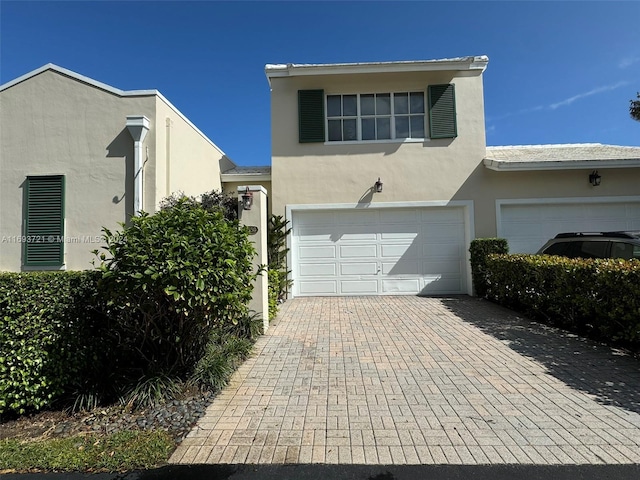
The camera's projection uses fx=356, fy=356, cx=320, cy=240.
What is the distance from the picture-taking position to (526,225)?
9.87m

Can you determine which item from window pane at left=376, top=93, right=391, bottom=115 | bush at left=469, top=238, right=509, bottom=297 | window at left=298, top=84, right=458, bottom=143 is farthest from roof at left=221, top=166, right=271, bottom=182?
bush at left=469, top=238, right=509, bottom=297

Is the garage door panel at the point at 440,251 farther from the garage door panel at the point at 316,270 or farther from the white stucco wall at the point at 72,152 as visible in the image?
the white stucco wall at the point at 72,152

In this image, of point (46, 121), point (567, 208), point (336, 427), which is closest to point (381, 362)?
point (336, 427)

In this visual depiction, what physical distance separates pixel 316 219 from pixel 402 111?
4002 millimetres

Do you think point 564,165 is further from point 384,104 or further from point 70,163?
point 70,163

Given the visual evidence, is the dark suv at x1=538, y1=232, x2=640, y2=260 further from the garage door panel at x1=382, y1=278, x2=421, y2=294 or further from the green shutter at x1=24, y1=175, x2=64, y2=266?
the green shutter at x1=24, y1=175, x2=64, y2=266

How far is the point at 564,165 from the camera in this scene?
30.7ft

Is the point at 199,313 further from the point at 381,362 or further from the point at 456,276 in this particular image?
the point at 456,276

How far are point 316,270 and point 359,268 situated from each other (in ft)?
3.96

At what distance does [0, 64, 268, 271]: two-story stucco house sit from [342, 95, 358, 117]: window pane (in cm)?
497

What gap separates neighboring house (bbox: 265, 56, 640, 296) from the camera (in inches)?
386

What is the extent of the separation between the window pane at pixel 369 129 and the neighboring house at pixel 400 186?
1.1 inches

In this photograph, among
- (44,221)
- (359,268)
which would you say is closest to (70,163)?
(44,221)

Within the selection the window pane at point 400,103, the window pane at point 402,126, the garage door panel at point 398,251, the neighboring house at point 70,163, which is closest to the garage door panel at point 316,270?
the garage door panel at point 398,251
